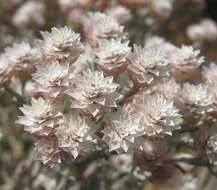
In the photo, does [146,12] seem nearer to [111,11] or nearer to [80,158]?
[111,11]

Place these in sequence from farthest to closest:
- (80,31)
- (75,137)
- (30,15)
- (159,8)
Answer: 1. (30,15)
2. (159,8)
3. (80,31)
4. (75,137)

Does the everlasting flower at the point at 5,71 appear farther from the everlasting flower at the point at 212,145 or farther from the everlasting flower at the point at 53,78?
the everlasting flower at the point at 212,145

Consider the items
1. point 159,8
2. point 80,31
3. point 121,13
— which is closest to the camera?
point 121,13

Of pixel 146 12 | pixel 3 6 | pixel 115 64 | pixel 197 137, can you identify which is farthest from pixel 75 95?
pixel 3 6

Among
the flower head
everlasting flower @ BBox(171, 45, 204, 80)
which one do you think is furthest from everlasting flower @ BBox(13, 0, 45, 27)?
everlasting flower @ BBox(171, 45, 204, 80)

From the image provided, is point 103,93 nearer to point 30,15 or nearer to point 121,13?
point 121,13

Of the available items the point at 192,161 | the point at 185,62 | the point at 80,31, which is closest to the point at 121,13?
the point at 80,31

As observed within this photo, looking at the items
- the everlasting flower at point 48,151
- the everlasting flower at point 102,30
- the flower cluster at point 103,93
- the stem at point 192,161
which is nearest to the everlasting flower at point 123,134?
the flower cluster at point 103,93
